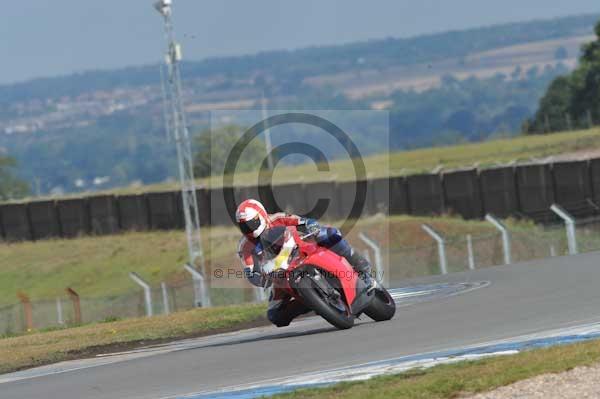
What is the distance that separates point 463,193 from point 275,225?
32299 millimetres

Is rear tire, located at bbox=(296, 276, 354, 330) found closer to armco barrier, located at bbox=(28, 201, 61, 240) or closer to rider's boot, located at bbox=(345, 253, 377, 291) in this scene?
rider's boot, located at bbox=(345, 253, 377, 291)

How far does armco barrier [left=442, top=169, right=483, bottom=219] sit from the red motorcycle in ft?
102

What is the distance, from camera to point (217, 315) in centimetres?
2147

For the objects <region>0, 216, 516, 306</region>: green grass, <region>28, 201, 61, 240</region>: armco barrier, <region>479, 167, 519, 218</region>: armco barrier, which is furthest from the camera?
<region>28, 201, 61, 240</region>: armco barrier

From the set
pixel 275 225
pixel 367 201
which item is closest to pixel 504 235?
pixel 275 225

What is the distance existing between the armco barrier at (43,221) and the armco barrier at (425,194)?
18.7 m

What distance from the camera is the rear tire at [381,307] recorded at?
55.3ft

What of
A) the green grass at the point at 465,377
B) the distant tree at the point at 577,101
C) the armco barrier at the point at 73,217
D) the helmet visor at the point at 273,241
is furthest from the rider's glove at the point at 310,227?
the distant tree at the point at 577,101

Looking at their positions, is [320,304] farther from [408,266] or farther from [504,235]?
[408,266]

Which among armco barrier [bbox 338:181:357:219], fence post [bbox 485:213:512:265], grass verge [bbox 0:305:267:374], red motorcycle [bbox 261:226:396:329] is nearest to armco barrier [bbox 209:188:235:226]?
armco barrier [bbox 338:181:357:219]

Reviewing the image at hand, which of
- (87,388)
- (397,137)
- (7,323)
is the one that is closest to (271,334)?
(87,388)

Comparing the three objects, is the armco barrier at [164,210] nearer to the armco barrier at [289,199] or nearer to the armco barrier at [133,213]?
the armco barrier at [133,213]

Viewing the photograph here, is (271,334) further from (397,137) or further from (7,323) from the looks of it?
(397,137)

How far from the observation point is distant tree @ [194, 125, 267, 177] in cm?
9517
